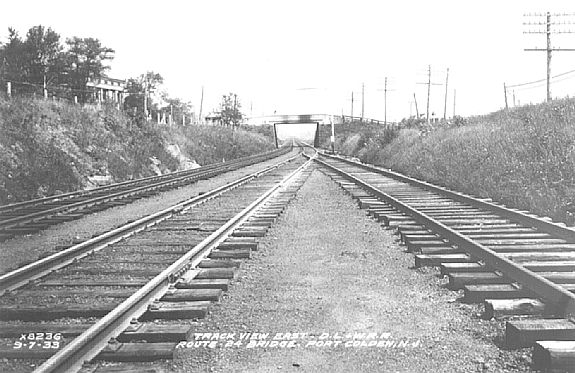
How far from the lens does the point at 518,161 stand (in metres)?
15.3

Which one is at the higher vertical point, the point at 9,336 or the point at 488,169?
the point at 488,169

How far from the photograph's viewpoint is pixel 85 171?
22953 millimetres

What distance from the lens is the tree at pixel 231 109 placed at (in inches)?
3652

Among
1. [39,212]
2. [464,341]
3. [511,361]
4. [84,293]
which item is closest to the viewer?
[511,361]

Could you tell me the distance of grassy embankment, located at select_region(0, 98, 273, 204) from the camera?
58.9ft

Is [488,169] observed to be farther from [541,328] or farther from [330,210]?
[541,328]

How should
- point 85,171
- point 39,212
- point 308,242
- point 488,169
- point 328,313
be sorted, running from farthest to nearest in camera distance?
point 85,171
point 488,169
point 39,212
point 308,242
point 328,313

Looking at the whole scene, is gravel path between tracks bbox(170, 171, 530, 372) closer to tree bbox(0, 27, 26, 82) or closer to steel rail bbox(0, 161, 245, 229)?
steel rail bbox(0, 161, 245, 229)

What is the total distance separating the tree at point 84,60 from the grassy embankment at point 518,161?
25.4 metres

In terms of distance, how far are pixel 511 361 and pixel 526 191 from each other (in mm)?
9457

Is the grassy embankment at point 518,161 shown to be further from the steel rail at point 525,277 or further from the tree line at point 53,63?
the tree line at point 53,63

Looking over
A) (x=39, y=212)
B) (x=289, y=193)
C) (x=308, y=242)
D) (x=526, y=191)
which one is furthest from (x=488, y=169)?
(x=39, y=212)

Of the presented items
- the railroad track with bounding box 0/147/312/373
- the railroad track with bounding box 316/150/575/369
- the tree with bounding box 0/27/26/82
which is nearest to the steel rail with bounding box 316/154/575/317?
the railroad track with bounding box 316/150/575/369

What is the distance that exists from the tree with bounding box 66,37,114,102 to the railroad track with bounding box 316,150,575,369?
109 feet
